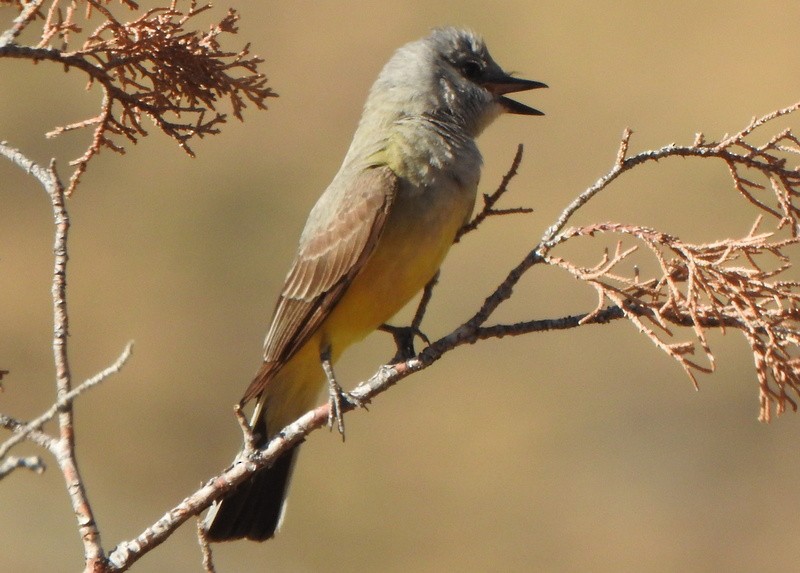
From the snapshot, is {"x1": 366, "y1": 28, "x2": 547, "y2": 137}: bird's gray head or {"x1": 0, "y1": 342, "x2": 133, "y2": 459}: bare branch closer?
{"x1": 0, "y1": 342, "x2": 133, "y2": 459}: bare branch

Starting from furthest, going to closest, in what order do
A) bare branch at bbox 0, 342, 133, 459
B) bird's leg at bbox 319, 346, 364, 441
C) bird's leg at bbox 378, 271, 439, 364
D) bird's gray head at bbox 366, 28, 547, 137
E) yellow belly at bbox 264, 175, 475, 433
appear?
bird's gray head at bbox 366, 28, 547, 137 < yellow belly at bbox 264, 175, 475, 433 < bird's leg at bbox 378, 271, 439, 364 < bird's leg at bbox 319, 346, 364, 441 < bare branch at bbox 0, 342, 133, 459

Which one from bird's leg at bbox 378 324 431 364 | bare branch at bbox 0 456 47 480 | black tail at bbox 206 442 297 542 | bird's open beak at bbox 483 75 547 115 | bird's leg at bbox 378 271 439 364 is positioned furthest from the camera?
bird's open beak at bbox 483 75 547 115

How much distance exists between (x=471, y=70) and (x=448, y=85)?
0.57 ft

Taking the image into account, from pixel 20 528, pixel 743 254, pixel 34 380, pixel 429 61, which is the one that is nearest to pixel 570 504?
pixel 20 528

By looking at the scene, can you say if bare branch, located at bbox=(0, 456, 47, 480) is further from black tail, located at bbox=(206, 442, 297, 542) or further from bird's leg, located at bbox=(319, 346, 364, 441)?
black tail, located at bbox=(206, 442, 297, 542)

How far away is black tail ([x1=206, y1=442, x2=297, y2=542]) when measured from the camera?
166 inches

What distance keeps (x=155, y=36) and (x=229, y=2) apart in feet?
48.2

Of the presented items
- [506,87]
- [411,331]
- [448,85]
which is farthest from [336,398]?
[506,87]

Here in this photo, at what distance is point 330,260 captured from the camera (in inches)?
167

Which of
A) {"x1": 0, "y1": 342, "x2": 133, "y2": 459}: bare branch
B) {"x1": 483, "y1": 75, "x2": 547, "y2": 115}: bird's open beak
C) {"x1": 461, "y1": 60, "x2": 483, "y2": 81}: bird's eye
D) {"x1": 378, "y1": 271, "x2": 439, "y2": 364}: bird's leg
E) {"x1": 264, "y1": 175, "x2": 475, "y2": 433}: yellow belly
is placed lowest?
{"x1": 0, "y1": 342, "x2": 133, "y2": 459}: bare branch

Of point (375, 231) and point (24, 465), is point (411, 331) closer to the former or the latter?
point (375, 231)

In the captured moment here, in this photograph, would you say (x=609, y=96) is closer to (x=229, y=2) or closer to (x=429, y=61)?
(x=229, y=2)

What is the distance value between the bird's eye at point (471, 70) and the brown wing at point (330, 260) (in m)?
0.80

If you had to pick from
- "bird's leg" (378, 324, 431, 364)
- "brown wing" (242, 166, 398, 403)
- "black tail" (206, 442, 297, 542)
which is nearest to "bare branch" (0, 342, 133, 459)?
"bird's leg" (378, 324, 431, 364)
